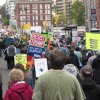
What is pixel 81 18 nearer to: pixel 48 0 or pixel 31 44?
pixel 48 0

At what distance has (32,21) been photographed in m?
167

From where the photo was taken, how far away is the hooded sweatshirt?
6.30 m

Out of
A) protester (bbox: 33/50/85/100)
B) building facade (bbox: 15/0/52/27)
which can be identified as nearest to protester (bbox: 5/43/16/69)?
protester (bbox: 33/50/85/100)

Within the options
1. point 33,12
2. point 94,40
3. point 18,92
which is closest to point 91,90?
point 18,92

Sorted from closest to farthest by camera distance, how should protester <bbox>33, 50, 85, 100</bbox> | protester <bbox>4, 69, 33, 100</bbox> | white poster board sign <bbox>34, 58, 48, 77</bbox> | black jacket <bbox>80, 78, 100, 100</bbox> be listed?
protester <bbox>33, 50, 85, 100</bbox> → protester <bbox>4, 69, 33, 100</bbox> → black jacket <bbox>80, 78, 100, 100</bbox> → white poster board sign <bbox>34, 58, 48, 77</bbox>

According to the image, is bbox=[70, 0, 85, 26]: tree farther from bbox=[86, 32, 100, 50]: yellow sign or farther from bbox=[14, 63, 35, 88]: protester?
bbox=[14, 63, 35, 88]: protester

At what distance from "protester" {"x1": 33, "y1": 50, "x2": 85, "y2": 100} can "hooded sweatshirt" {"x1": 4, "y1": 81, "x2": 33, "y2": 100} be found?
533mm

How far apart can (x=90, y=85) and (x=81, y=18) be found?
325ft

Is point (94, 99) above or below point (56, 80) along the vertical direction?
below

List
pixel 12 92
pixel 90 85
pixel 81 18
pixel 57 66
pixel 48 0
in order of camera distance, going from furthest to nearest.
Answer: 1. pixel 48 0
2. pixel 81 18
3. pixel 90 85
4. pixel 12 92
5. pixel 57 66

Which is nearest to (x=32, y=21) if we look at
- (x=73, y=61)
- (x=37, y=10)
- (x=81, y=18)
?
(x=37, y=10)

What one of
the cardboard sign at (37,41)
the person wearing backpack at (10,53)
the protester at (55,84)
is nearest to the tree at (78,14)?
the person wearing backpack at (10,53)

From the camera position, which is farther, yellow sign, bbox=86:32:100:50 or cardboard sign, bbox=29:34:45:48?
cardboard sign, bbox=29:34:45:48

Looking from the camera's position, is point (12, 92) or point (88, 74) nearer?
point (12, 92)
